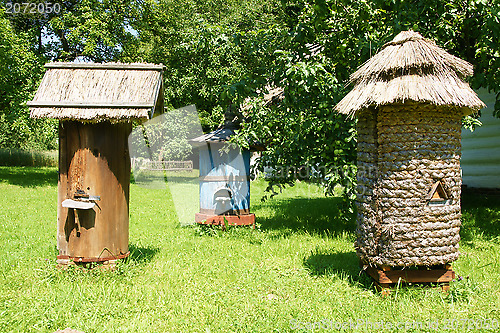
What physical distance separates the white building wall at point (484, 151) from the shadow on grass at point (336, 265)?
21.7 ft

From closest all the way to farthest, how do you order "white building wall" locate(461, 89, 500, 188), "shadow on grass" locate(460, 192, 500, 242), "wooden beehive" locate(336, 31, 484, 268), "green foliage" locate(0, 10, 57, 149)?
1. "wooden beehive" locate(336, 31, 484, 268)
2. "shadow on grass" locate(460, 192, 500, 242)
3. "white building wall" locate(461, 89, 500, 188)
4. "green foliage" locate(0, 10, 57, 149)

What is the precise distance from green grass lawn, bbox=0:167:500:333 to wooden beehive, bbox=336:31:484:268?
1.85ft

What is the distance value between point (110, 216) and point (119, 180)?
47cm

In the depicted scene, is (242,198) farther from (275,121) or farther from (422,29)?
(422,29)

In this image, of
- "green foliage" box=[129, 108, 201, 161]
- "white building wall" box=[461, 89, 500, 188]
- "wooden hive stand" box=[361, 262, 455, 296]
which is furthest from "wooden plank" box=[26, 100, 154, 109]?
"green foliage" box=[129, 108, 201, 161]

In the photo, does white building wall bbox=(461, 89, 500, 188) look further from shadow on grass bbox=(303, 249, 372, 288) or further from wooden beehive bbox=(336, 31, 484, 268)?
wooden beehive bbox=(336, 31, 484, 268)

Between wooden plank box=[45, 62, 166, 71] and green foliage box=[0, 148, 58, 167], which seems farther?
green foliage box=[0, 148, 58, 167]

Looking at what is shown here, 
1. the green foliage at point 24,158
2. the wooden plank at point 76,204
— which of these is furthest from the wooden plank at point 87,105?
the green foliage at point 24,158

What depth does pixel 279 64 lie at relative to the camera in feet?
22.6

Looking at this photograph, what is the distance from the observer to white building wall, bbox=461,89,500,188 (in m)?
9.91

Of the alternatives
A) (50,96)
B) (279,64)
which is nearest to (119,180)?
(50,96)

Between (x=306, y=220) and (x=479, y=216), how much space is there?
3.62m

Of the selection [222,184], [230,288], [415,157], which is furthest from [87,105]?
[415,157]

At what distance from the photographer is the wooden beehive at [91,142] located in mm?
4461
